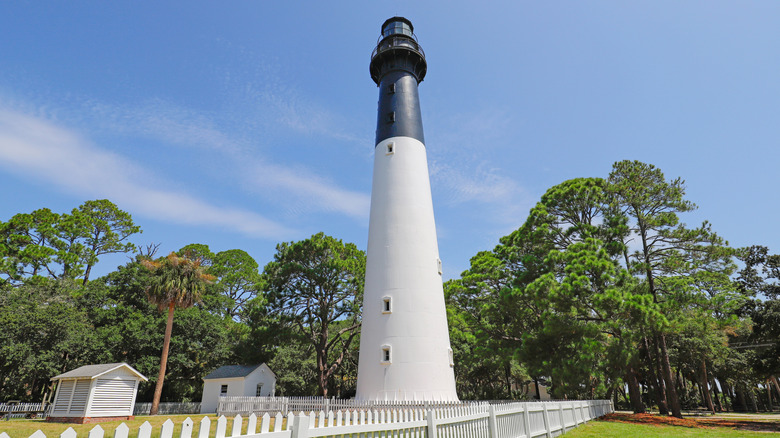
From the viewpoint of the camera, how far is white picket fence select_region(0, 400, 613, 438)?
362 cm

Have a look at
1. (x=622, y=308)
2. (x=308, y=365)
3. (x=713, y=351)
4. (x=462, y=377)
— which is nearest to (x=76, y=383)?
(x=308, y=365)

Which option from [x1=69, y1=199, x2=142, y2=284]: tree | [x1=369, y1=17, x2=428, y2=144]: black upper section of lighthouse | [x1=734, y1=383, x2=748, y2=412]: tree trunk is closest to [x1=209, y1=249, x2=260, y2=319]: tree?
[x1=69, y1=199, x2=142, y2=284]: tree

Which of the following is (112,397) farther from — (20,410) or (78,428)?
(20,410)

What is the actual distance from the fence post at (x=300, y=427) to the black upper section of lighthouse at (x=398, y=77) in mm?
15291

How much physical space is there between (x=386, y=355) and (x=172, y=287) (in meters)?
16.6

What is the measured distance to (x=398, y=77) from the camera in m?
20.3

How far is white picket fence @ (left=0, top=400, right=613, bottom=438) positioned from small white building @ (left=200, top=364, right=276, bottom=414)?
1790 centimetres

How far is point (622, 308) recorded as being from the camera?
17.1 metres

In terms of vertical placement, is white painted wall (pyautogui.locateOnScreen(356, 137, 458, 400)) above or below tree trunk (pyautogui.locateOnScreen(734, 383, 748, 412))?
above

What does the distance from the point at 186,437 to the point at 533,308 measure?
21.2 meters

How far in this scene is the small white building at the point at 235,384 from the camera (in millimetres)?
25828

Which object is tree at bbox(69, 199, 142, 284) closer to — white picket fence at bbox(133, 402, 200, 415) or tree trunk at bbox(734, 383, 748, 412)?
white picket fence at bbox(133, 402, 200, 415)

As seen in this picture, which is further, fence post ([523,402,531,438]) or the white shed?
the white shed

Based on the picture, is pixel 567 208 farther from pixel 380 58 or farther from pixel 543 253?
pixel 380 58
